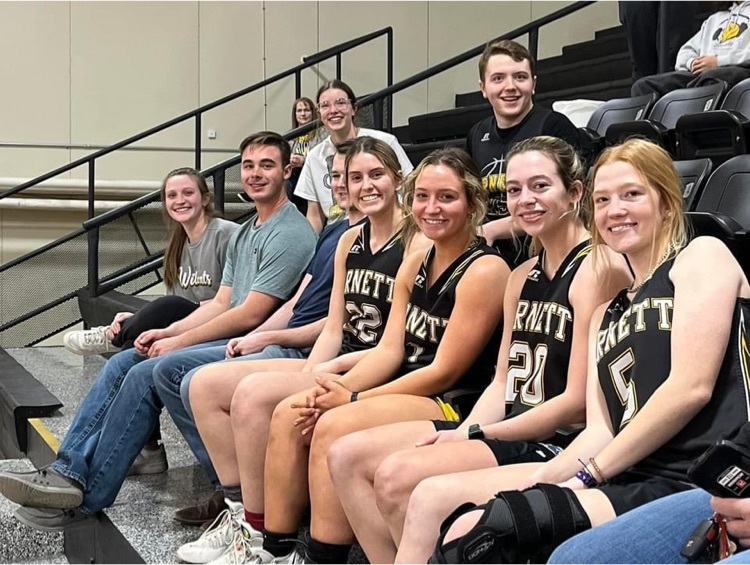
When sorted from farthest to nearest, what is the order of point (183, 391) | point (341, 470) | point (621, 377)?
point (183, 391) < point (341, 470) < point (621, 377)

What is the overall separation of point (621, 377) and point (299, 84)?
5502mm

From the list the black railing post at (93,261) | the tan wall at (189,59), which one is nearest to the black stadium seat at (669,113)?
the black railing post at (93,261)

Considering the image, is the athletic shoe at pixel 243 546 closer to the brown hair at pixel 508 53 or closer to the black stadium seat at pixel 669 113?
the brown hair at pixel 508 53

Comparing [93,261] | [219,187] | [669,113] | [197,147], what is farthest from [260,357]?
[197,147]

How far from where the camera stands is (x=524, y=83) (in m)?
2.77

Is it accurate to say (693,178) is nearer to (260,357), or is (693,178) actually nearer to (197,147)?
(260,357)

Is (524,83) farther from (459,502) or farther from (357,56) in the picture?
(357,56)

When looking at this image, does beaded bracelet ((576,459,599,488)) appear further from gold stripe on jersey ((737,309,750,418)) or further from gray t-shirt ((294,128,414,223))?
gray t-shirt ((294,128,414,223))

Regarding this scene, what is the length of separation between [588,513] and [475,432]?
41cm

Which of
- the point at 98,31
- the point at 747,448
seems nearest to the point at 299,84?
the point at 98,31

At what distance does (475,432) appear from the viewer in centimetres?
187

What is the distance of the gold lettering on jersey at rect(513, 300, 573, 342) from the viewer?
188 centimetres

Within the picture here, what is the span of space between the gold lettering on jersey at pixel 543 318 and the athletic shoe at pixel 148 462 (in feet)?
5.11

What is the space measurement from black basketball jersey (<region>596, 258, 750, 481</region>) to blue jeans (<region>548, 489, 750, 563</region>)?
153 mm
